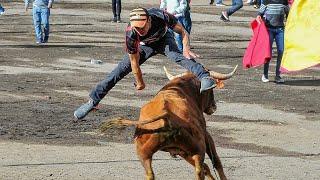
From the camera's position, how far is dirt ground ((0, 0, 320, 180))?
33.5 ft

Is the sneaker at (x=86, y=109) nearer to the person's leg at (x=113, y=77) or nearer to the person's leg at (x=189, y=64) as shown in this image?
the person's leg at (x=113, y=77)

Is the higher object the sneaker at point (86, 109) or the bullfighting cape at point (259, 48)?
the sneaker at point (86, 109)

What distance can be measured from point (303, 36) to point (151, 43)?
4208mm

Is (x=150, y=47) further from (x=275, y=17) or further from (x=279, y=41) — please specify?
(x=279, y=41)

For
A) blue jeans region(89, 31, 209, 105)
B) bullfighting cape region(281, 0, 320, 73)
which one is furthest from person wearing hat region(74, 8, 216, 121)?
bullfighting cape region(281, 0, 320, 73)

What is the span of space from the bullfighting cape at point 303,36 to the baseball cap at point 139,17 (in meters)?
3.35

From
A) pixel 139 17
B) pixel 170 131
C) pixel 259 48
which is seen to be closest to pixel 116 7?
pixel 259 48

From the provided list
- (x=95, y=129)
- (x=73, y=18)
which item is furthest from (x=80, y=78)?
(x=73, y=18)

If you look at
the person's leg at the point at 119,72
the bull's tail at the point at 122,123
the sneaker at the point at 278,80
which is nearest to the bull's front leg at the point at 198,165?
the bull's tail at the point at 122,123

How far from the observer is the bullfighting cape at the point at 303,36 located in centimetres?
645

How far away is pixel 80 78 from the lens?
679 inches

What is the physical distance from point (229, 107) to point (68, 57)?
23.3 ft

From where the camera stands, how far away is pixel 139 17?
991cm

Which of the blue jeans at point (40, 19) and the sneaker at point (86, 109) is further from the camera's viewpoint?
the blue jeans at point (40, 19)
